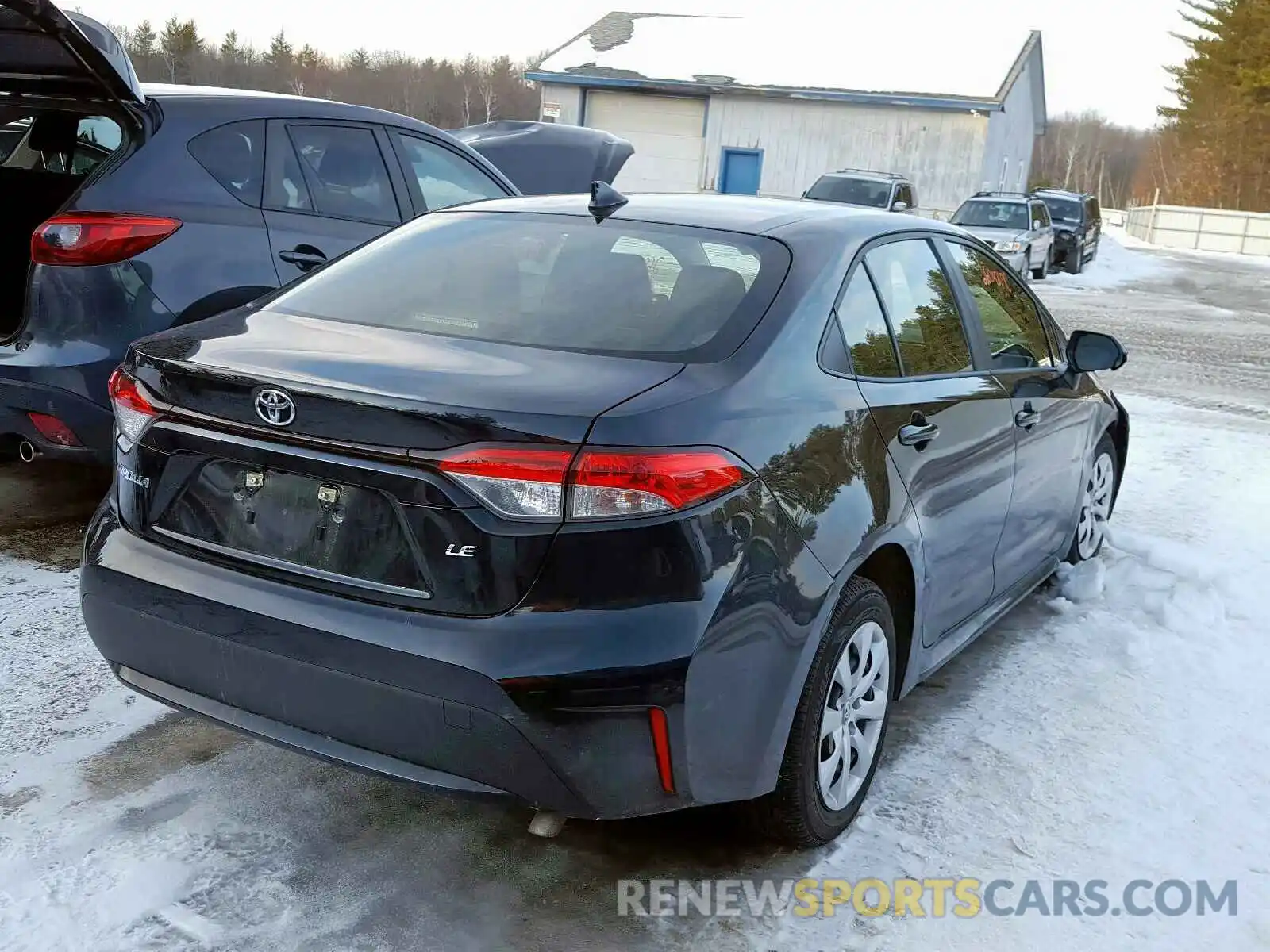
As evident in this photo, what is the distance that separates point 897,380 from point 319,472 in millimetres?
1567

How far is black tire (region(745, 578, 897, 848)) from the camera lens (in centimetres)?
277

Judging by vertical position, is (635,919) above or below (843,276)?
below

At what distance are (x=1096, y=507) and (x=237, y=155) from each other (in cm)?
386

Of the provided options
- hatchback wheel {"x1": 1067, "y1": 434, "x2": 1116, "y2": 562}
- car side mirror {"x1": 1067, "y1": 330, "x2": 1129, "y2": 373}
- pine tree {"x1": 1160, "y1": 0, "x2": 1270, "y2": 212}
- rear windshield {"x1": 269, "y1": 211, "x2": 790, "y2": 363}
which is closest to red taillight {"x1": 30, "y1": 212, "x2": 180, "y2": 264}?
rear windshield {"x1": 269, "y1": 211, "x2": 790, "y2": 363}

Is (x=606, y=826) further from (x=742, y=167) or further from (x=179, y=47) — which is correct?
(x=179, y=47)

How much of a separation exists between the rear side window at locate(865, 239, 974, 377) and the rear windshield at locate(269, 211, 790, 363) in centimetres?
46

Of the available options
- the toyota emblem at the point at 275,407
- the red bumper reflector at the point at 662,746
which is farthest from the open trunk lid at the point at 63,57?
the red bumper reflector at the point at 662,746

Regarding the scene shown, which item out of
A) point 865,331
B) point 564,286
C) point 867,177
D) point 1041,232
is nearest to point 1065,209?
point 1041,232

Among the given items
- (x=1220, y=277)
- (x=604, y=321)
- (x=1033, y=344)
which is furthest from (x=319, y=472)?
(x=1220, y=277)

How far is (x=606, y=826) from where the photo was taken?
10.1 feet

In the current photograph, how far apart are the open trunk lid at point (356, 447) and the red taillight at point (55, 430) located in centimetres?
181

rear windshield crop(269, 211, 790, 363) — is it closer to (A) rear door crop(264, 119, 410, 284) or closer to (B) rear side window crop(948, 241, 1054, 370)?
(B) rear side window crop(948, 241, 1054, 370)

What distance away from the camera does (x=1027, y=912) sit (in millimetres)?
2820

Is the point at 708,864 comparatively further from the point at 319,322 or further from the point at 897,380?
the point at 319,322
